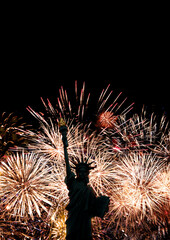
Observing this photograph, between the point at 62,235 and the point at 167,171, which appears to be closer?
the point at 62,235

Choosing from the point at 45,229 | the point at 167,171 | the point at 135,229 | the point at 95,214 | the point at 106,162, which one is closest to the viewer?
the point at 95,214

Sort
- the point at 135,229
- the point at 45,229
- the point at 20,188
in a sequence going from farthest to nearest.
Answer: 1. the point at 135,229
2. the point at 45,229
3. the point at 20,188

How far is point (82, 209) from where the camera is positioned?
5145 millimetres

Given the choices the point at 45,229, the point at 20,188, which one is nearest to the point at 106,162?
the point at 20,188

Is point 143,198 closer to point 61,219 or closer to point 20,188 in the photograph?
point 61,219

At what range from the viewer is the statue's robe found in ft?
16.3

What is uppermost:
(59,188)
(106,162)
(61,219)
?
(106,162)

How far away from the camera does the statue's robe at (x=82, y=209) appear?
4.95 meters

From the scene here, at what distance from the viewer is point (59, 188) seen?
12602 mm

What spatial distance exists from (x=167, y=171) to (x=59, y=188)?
6.83 metres

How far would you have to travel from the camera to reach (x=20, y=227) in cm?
1623

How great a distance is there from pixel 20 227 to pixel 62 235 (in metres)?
4.61

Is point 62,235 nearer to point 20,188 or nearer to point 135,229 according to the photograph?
point 20,188

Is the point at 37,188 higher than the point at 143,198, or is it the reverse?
the point at 37,188
